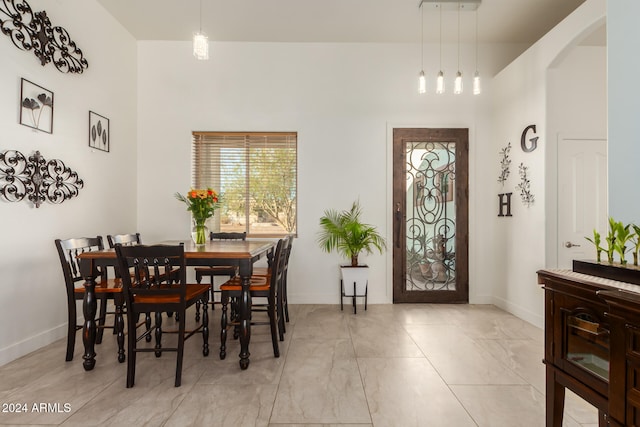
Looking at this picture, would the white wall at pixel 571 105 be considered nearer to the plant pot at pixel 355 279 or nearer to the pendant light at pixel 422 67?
the pendant light at pixel 422 67

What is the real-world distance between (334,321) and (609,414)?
2.58 m

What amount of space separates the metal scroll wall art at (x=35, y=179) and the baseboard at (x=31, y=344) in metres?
1.09

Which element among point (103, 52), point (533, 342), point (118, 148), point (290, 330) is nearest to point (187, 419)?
point (290, 330)

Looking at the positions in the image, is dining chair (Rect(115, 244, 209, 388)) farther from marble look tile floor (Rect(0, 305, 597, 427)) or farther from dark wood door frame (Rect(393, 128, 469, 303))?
Answer: dark wood door frame (Rect(393, 128, 469, 303))

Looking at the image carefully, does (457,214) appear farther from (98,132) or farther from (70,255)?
(98,132)

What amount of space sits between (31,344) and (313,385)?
2368mm

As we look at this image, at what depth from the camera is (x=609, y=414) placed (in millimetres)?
1108

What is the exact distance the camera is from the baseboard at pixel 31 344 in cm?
246

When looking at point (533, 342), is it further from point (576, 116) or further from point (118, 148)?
point (118, 148)

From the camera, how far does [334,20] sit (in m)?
3.79

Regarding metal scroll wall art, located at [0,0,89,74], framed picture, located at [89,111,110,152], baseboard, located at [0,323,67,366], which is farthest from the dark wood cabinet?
framed picture, located at [89,111,110,152]

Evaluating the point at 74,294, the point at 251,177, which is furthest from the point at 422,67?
the point at 74,294

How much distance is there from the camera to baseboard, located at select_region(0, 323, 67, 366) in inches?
96.8

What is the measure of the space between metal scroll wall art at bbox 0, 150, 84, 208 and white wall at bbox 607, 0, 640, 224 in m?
4.04
